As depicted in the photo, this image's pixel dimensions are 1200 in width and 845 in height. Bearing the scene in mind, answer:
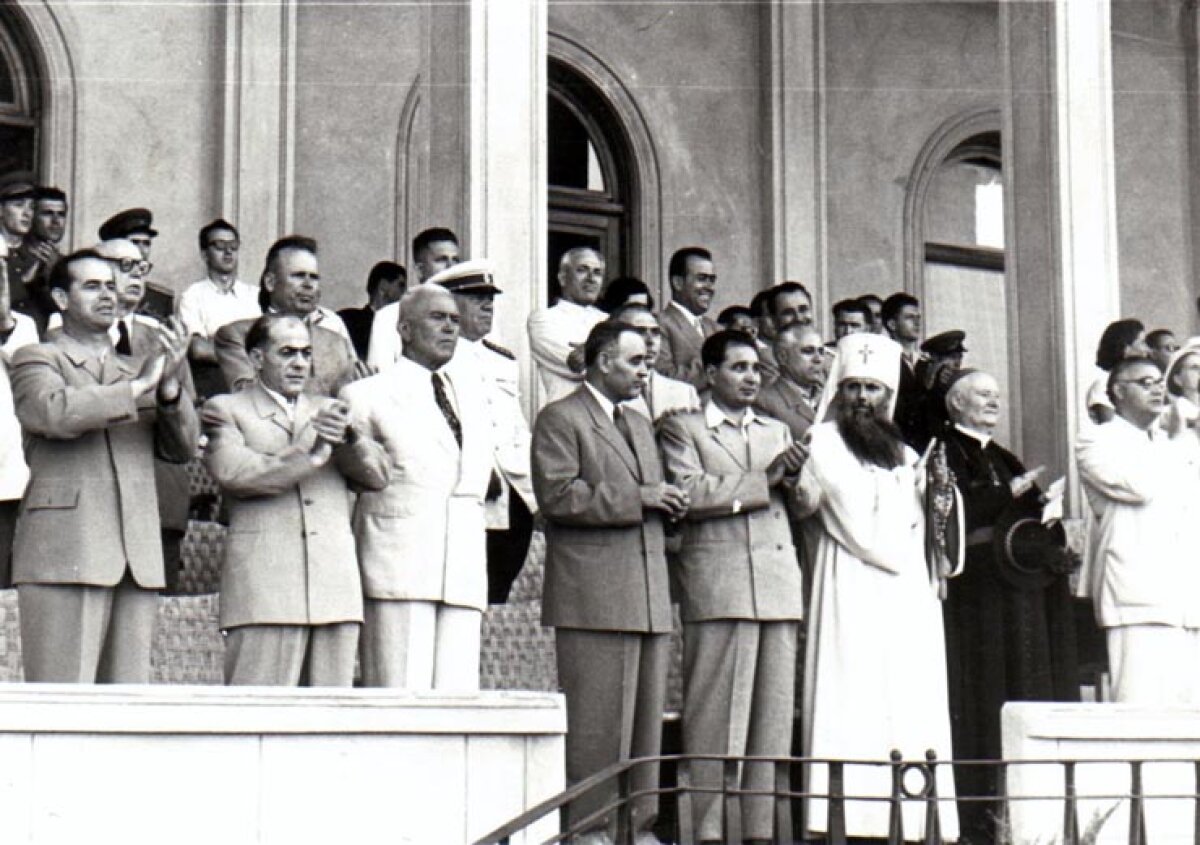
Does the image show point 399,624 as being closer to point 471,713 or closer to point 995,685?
point 471,713

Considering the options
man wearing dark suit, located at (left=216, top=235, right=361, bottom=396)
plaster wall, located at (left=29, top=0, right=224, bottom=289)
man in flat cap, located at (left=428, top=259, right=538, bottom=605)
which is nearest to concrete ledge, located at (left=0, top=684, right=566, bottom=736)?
man in flat cap, located at (left=428, top=259, right=538, bottom=605)

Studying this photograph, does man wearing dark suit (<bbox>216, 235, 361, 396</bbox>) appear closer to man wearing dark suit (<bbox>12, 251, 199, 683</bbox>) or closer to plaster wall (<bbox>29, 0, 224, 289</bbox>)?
man wearing dark suit (<bbox>12, 251, 199, 683</bbox>)

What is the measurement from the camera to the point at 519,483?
38.2 feet

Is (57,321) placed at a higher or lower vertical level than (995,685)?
higher

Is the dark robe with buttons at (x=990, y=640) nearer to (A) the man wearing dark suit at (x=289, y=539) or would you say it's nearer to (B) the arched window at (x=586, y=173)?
(A) the man wearing dark suit at (x=289, y=539)

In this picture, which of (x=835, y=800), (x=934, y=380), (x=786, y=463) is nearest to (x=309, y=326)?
(x=786, y=463)

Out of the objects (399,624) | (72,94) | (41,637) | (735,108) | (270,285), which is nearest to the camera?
(41,637)

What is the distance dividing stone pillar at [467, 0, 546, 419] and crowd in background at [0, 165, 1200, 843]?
0.27 metres

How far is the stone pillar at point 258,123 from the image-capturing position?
15336 millimetres

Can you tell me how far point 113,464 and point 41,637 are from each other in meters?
0.71

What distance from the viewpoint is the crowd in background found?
9.65 m

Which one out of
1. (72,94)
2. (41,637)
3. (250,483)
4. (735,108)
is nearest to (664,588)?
(250,483)

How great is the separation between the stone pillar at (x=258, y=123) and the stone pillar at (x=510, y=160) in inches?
115

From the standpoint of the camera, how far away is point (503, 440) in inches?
460
